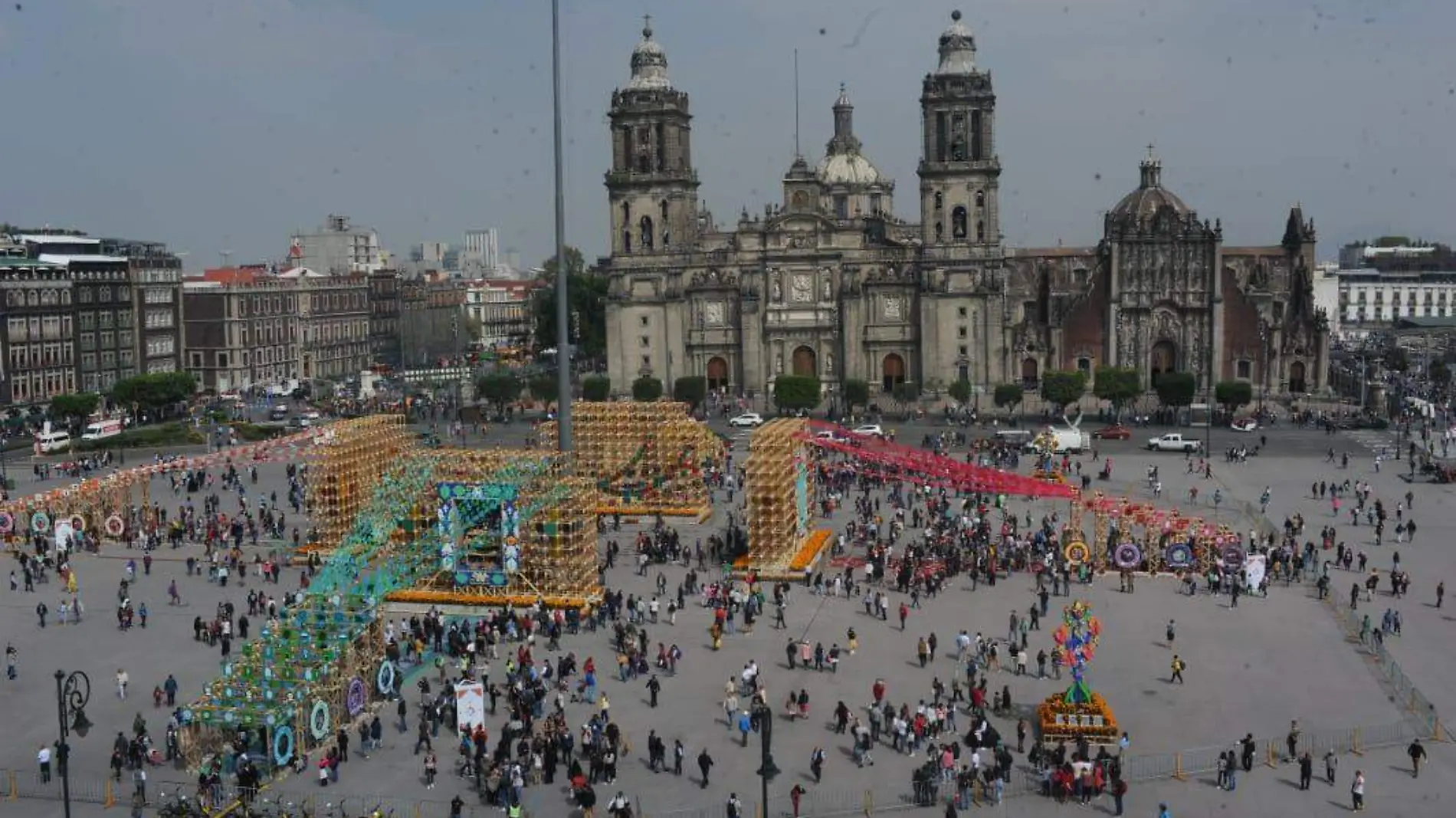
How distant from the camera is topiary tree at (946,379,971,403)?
80.6 metres

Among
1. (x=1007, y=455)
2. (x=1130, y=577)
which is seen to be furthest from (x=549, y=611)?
(x=1007, y=455)

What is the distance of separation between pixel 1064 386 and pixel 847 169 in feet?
102

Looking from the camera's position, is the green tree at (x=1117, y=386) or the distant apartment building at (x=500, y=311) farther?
the distant apartment building at (x=500, y=311)

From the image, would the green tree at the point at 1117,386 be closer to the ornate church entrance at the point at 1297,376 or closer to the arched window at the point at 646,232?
the ornate church entrance at the point at 1297,376

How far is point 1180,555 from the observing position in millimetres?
40594

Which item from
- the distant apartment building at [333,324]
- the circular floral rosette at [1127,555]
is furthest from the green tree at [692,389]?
the circular floral rosette at [1127,555]

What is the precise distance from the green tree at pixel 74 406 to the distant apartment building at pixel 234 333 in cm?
1564

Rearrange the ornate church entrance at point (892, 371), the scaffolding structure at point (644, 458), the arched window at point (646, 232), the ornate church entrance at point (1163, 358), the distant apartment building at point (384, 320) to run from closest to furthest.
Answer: the scaffolding structure at point (644, 458) < the ornate church entrance at point (892, 371) < the ornate church entrance at point (1163, 358) < the arched window at point (646, 232) < the distant apartment building at point (384, 320)

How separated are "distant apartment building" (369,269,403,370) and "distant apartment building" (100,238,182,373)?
21.1 meters

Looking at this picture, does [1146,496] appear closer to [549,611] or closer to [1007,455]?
[1007,455]

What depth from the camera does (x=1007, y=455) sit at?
6119cm

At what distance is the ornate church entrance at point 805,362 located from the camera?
86.2 meters

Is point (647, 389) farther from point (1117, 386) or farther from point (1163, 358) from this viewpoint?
point (1163, 358)

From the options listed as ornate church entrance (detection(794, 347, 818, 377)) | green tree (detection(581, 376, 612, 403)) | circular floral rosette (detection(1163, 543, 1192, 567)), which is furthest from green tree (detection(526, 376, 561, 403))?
circular floral rosette (detection(1163, 543, 1192, 567))
